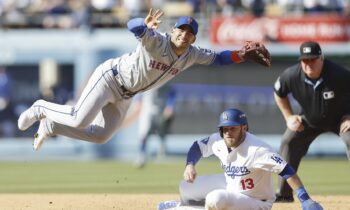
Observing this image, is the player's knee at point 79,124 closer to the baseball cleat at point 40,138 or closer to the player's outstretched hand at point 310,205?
the baseball cleat at point 40,138

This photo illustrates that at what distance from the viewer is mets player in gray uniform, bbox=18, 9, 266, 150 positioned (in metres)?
9.14

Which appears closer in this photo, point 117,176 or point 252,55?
point 252,55

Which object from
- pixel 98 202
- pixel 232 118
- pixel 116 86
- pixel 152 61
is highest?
pixel 152 61

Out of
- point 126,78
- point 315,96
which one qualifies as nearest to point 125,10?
point 315,96

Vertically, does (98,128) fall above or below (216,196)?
above

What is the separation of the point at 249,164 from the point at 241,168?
0.34ft

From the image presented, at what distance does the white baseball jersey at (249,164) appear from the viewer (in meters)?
8.32

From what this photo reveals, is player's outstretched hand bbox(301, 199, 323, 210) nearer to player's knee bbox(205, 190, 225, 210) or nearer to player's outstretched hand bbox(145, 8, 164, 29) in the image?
player's knee bbox(205, 190, 225, 210)

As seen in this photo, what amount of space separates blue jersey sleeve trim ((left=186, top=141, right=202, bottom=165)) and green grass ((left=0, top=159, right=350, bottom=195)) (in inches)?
168

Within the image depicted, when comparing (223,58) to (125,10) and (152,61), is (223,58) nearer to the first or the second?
(152,61)

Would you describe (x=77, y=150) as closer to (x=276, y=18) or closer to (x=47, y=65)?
(x=47, y=65)

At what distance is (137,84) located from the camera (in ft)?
31.2

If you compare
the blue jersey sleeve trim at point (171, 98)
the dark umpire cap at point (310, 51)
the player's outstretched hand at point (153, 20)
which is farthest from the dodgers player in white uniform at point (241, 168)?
the blue jersey sleeve trim at point (171, 98)

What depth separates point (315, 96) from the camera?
10156 mm
